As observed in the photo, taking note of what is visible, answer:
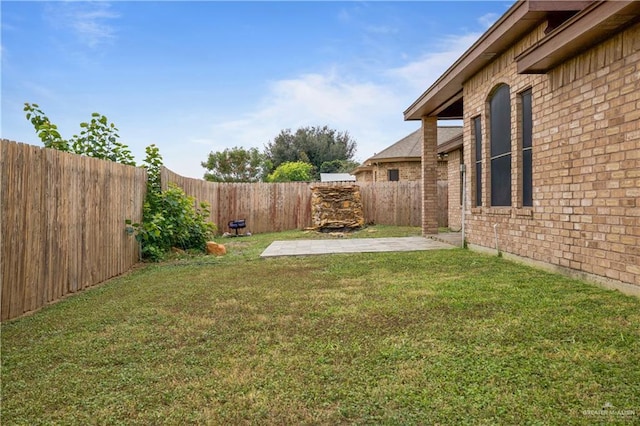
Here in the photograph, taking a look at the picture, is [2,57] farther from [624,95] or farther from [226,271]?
[624,95]

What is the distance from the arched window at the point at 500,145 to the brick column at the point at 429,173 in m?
3.29

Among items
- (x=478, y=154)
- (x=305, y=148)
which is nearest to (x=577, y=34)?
(x=478, y=154)

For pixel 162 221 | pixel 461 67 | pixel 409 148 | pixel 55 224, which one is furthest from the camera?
pixel 409 148

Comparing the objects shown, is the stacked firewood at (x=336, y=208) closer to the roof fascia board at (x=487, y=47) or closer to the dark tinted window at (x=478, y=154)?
the roof fascia board at (x=487, y=47)

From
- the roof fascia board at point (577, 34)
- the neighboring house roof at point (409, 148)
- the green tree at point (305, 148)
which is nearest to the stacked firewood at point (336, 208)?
the neighboring house roof at point (409, 148)

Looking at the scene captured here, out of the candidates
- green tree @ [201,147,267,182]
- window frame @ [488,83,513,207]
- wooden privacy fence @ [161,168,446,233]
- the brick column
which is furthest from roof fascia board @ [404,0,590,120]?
green tree @ [201,147,267,182]

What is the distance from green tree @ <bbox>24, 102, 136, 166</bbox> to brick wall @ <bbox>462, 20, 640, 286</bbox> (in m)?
7.05

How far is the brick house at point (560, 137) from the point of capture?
4.07 m

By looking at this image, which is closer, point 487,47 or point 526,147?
point 526,147

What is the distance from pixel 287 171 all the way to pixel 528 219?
28915 millimetres

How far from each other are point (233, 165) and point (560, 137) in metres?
35.5

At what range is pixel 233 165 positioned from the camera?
1516 inches

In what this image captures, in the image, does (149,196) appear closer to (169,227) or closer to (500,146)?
(169,227)

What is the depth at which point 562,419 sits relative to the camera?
1875 millimetres
